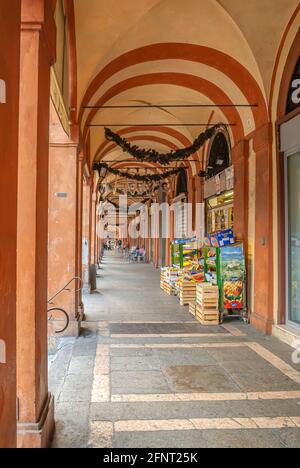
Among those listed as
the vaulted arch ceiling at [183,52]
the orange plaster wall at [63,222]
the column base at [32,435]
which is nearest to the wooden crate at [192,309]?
the orange plaster wall at [63,222]

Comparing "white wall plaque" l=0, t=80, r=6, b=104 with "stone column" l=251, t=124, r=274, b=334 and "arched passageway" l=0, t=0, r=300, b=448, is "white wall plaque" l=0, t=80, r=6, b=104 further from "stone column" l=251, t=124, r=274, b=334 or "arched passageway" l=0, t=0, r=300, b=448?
"stone column" l=251, t=124, r=274, b=334

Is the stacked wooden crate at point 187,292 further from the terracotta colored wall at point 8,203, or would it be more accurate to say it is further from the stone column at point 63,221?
the terracotta colored wall at point 8,203

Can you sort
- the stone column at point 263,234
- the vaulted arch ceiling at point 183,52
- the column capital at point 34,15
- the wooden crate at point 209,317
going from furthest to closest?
1. the wooden crate at point 209,317
2. the stone column at point 263,234
3. the vaulted arch ceiling at point 183,52
4. the column capital at point 34,15

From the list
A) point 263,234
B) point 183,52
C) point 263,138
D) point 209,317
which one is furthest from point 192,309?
point 183,52

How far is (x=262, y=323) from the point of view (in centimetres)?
611

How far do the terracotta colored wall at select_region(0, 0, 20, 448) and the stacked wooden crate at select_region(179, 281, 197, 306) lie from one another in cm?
649

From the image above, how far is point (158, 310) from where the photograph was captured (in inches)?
304

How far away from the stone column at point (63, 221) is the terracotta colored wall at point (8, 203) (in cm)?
404

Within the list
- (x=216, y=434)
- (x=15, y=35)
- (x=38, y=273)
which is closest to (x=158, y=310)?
(x=216, y=434)

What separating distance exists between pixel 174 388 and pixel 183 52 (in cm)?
580

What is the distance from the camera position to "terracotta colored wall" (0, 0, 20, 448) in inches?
63.8

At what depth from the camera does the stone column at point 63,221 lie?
19.1 feet

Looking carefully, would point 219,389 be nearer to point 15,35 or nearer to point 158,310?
point 15,35

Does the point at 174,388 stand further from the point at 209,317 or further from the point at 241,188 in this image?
the point at 241,188
